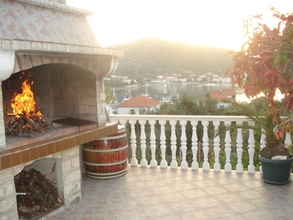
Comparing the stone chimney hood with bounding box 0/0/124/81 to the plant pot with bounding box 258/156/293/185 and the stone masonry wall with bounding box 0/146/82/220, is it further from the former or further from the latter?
the plant pot with bounding box 258/156/293/185

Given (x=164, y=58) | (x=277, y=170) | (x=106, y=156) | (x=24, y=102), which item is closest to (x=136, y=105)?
(x=164, y=58)

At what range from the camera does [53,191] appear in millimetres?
4117

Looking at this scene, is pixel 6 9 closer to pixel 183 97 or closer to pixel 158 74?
pixel 158 74

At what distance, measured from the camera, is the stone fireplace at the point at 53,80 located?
3.12 metres

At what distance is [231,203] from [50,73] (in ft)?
10.7

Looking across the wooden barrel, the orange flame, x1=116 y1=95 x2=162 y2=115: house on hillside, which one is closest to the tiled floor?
the wooden barrel

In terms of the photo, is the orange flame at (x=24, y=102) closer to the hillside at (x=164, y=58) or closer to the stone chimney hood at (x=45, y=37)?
the stone chimney hood at (x=45, y=37)

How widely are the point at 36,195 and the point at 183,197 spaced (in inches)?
76.6

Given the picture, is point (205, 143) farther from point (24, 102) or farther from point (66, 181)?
point (24, 102)

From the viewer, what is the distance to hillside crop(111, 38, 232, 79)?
45.8ft

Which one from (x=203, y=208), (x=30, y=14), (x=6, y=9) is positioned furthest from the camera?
(x=203, y=208)

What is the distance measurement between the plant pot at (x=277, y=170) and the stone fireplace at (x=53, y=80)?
7.77 feet

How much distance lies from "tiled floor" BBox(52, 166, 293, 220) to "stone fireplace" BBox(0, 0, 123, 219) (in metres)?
A: 0.47

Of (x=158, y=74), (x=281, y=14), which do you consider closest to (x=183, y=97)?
(x=158, y=74)
